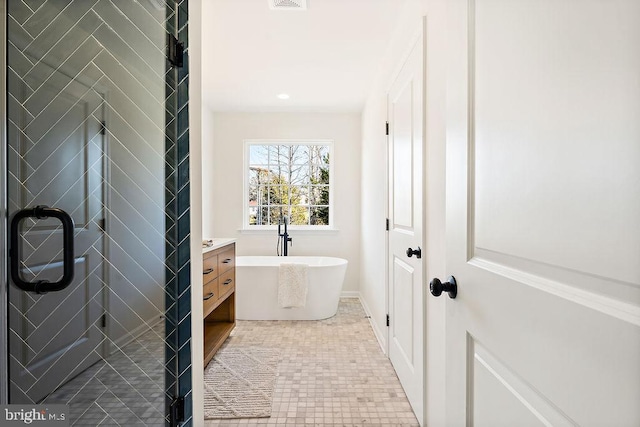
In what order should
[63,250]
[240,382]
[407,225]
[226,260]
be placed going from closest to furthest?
[63,250], [407,225], [240,382], [226,260]

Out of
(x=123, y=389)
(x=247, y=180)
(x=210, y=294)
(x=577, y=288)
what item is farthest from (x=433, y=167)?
(x=247, y=180)

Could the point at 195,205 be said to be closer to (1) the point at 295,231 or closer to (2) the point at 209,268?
(2) the point at 209,268

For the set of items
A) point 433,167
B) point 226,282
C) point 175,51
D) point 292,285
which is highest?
point 175,51

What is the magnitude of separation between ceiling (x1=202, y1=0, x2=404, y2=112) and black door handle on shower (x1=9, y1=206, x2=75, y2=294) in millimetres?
1657

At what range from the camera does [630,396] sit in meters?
0.41

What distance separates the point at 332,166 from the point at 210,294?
266cm

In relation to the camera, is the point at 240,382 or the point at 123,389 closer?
the point at 123,389

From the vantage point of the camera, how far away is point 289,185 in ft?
15.7

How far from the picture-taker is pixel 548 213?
1.83 ft

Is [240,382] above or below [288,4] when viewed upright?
below

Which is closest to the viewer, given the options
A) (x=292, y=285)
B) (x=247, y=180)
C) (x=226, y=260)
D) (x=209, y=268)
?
(x=209, y=268)

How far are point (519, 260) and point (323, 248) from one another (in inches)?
159

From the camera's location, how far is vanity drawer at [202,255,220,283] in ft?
7.72

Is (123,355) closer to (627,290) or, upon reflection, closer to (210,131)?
(627,290)
